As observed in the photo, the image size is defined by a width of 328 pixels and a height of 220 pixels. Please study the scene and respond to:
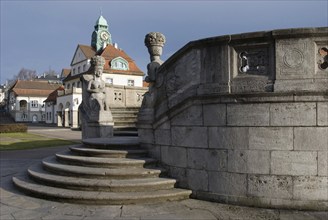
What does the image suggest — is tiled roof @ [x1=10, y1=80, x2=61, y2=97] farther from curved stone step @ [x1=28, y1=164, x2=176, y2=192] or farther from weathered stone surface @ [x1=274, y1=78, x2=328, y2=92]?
weathered stone surface @ [x1=274, y1=78, x2=328, y2=92]

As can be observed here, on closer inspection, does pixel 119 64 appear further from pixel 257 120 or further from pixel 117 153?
pixel 257 120

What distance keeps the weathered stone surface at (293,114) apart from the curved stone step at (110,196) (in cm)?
214

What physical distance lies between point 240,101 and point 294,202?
6.31 feet

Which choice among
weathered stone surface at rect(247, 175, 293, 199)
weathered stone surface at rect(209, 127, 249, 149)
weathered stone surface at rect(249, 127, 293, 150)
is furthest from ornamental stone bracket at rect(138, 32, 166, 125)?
weathered stone surface at rect(247, 175, 293, 199)

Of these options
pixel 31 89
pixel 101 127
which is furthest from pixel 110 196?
pixel 31 89

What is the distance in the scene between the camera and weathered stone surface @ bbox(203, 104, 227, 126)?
569 centimetres

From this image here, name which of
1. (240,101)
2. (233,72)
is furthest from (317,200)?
(233,72)

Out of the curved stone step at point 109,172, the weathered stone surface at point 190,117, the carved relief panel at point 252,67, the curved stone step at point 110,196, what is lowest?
the curved stone step at point 110,196

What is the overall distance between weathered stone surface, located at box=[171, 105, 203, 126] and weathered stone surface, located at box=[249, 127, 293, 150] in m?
1.01

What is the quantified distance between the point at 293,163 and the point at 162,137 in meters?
2.68

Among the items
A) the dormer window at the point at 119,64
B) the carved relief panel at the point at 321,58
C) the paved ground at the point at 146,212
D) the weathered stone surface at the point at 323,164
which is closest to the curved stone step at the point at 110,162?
the paved ground at the point at 146,212

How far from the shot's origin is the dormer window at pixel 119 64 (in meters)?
55.6

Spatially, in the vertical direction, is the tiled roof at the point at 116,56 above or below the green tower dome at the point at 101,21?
below

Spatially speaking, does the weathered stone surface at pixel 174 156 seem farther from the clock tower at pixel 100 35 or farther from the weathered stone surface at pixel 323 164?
the clock tower at pixel 100 35
